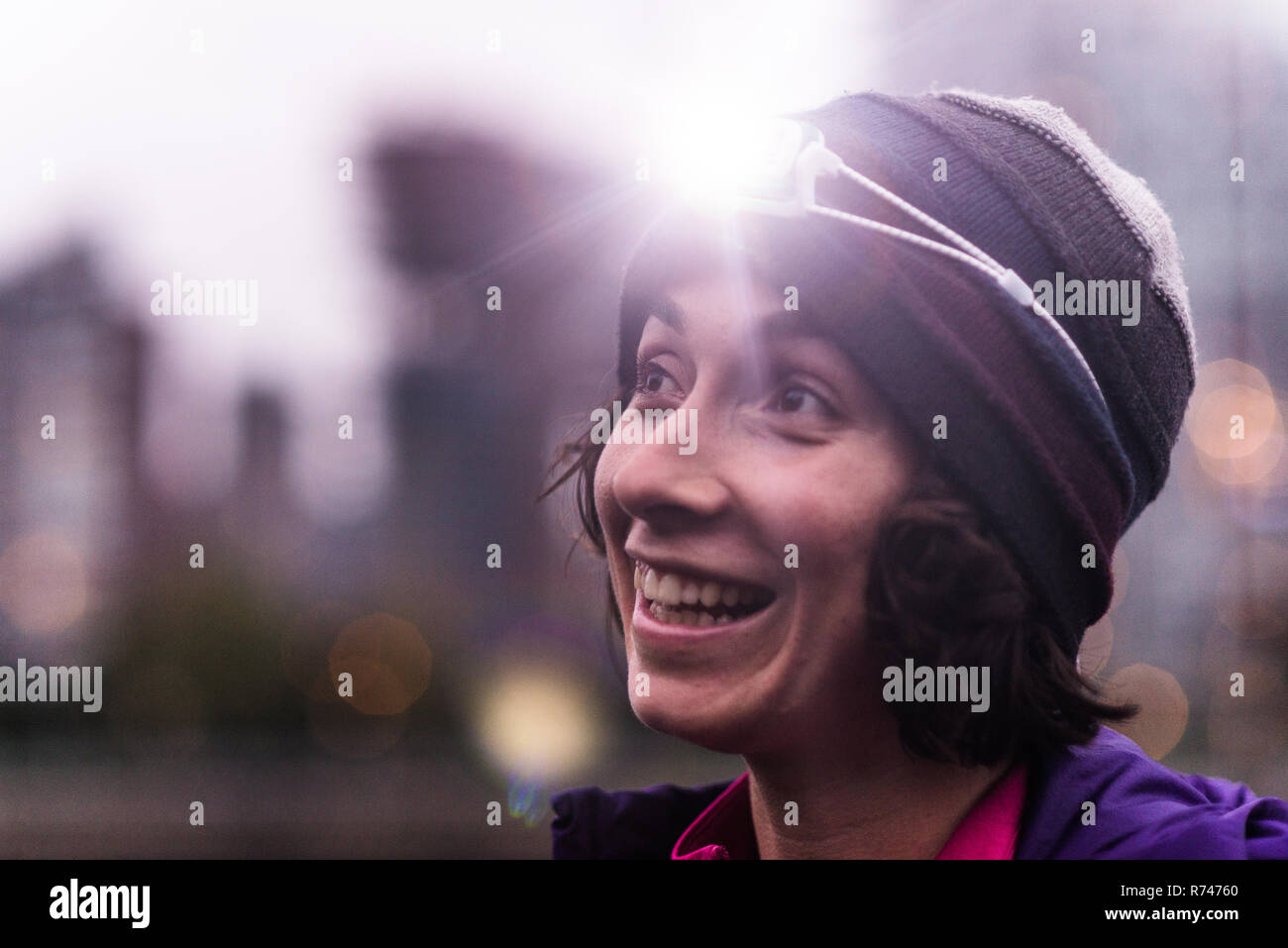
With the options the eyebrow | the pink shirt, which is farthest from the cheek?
the pink shirt

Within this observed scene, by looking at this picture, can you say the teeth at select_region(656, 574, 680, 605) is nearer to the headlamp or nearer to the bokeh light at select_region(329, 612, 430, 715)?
the headlamp

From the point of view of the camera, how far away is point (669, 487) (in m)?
1.69

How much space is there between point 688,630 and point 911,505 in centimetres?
43

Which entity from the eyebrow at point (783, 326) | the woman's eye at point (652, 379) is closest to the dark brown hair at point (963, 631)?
the eyebrow at point (783, 326)

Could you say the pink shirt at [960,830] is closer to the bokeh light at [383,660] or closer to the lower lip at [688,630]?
the lower lip at [688,630]

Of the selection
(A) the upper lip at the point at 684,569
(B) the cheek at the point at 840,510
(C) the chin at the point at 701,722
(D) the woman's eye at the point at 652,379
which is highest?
(D) the woman's eye at the point at 652,379

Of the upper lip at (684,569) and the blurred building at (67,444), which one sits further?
the blurred building at (67,444)

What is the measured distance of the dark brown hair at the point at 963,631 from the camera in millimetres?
1680

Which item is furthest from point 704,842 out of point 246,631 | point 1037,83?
point 246,631

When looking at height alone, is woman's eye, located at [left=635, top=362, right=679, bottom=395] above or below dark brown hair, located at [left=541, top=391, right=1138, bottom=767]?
above

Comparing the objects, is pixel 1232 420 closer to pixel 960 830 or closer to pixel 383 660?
pixel 960 830

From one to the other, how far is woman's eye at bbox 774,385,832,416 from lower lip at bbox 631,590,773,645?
1.11ft

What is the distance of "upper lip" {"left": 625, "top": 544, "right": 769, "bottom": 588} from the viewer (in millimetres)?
1690
